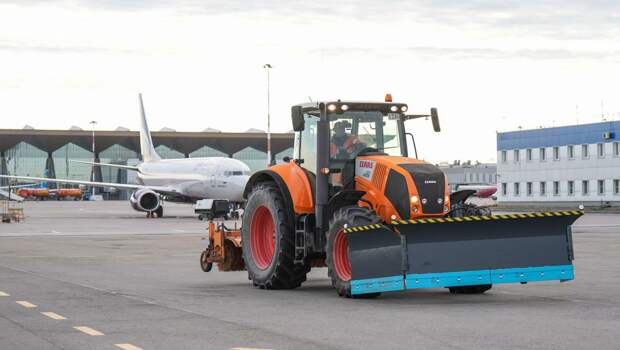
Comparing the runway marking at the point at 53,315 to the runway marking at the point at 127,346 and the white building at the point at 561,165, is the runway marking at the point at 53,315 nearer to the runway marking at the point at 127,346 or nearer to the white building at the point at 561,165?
the runway marking at the point at 127,346

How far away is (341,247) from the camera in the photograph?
15016mm

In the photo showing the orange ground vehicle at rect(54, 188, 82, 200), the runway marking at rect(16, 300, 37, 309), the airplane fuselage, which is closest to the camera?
the runway marking at rect(16, 300, 37, 309)

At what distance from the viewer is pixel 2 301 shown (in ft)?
48.6

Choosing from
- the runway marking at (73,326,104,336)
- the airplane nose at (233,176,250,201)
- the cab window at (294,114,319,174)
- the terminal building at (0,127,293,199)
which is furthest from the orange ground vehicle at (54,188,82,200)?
the runway marking at (73,326,104,336)

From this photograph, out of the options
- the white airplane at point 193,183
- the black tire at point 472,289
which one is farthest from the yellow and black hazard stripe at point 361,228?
the white airplane at point 193,183

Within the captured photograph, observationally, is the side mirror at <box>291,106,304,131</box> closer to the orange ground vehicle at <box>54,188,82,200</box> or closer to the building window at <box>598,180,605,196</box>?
the building window at <box>598,180,605,196</box>

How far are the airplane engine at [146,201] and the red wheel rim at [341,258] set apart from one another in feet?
163

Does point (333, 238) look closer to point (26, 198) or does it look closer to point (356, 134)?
point (356, 134)

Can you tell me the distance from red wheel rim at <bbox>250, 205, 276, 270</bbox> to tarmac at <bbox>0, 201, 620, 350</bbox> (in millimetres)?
517

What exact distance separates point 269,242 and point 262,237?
0.18 meters

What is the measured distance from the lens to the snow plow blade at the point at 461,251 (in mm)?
14031

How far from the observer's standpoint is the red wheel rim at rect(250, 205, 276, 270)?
56.3 ft

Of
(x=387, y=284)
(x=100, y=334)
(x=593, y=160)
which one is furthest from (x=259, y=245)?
(x=593, y=160)

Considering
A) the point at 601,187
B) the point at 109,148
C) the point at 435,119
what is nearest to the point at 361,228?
the point at 435,119
